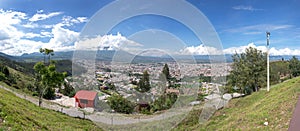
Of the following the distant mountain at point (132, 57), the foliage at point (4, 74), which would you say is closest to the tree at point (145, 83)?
the distant mountain at point (132, 57)

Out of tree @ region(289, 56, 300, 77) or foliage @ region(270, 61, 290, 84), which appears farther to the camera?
tree @ region(289, 56, 300, 77)

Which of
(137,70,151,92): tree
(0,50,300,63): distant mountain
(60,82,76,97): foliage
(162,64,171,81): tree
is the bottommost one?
(60,82,76,97): foliage

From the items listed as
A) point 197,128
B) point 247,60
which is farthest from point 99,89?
point 247,60

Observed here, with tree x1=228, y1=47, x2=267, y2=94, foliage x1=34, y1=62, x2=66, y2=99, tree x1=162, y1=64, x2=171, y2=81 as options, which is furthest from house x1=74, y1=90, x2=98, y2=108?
tree x1=228, y1=47, x2=267, y2=94

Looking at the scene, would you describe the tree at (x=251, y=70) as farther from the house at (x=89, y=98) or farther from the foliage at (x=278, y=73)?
the house at (x=89, y=98)

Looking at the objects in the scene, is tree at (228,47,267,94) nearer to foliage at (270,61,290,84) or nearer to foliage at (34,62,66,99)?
foliage at (270,61,290,84)

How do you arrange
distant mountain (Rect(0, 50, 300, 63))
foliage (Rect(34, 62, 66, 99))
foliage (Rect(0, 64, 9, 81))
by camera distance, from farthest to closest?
foliage (Rect(0, 64, 9, 81)) → foliage (Rect(34, 62, 66, 99)) → distant mountain (Rect(0, 50, 300, 63))
